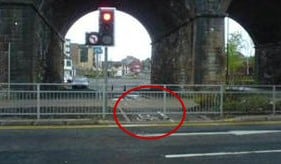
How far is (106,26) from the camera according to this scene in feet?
47.6

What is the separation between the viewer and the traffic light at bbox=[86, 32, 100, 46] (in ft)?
47.0

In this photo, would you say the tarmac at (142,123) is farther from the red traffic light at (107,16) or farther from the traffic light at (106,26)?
the red traffic light at (107,16)

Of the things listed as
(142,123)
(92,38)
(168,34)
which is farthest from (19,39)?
(168,34)

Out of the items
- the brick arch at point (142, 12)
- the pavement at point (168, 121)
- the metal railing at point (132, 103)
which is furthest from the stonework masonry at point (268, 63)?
the pavement at point (168, 121)

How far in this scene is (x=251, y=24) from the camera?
38250 millimetres

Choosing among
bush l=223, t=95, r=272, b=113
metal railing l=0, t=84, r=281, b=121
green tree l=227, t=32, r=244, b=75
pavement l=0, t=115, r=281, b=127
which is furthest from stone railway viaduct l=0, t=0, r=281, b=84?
green tree l=227, t=32, r=244, b=75

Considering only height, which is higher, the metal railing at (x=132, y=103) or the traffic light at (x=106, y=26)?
the traffic light at (x=106, y=26)

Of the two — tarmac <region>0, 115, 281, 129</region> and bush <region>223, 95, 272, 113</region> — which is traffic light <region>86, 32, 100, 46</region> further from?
bush <region>223, 95, 272, 113</region>

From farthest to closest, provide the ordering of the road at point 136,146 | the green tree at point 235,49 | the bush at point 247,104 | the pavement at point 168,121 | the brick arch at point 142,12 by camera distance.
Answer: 1. the green tree at point 235,49
2. the brick arch at point 142,12
3. the bush at point 247,104
4. the pavement at point 168,121
5. the road at point 136,146

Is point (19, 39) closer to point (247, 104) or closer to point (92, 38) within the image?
point (92, 38)

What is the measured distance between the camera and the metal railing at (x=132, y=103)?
14719mm

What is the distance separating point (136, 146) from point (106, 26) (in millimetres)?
5790

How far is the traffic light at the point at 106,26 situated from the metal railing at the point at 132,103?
182cm

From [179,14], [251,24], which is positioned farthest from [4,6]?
[251,24]
